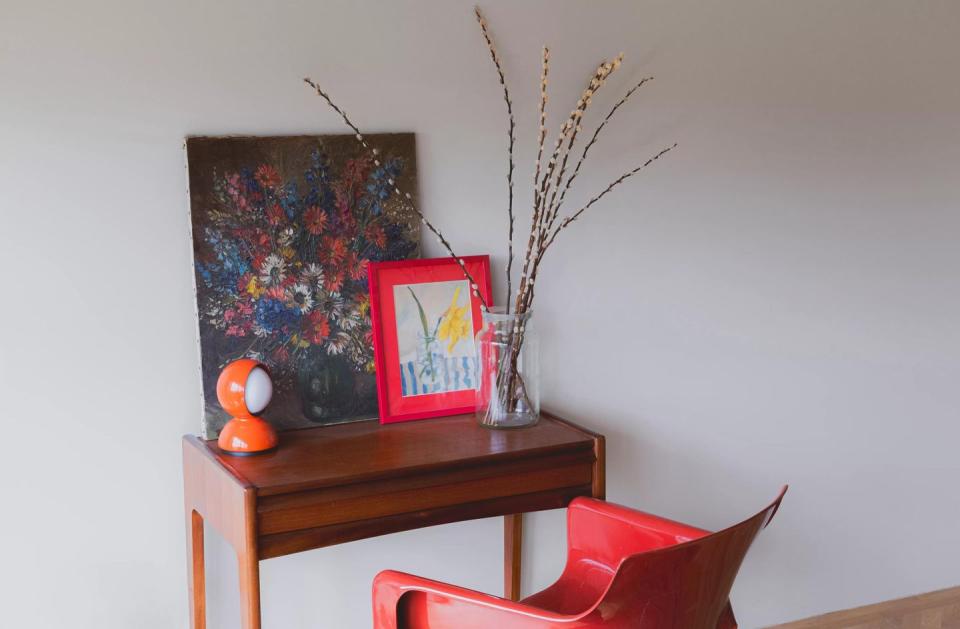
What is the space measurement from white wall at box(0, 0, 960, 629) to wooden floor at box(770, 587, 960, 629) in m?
0.04

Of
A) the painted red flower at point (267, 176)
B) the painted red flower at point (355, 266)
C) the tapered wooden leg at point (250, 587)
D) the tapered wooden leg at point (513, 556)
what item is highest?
the painted red flower at point (267, 176)

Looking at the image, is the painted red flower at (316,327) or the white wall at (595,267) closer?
the white wall at (595,267)

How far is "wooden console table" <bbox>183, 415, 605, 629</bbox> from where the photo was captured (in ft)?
5.75

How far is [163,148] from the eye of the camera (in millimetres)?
2016

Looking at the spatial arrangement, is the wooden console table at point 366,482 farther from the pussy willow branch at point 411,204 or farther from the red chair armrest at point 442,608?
the pussy willow branch at point 411,204

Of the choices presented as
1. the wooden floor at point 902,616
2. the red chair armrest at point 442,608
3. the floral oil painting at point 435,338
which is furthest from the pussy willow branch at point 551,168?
the wooden floor at point 902,616

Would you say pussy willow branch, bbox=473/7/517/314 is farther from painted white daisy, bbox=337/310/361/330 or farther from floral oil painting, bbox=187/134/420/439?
painted white daisy, bbox=337/310/361/330

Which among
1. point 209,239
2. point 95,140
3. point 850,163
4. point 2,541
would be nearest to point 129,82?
point 95,140

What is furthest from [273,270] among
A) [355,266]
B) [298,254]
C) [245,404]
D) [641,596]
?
[641,596]

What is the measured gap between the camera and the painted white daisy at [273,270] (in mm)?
2082

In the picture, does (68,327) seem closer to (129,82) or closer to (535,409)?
(129,82)

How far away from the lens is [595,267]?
251 cm

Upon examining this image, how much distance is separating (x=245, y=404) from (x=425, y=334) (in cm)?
49

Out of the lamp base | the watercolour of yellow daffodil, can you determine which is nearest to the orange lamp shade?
the lamp base
